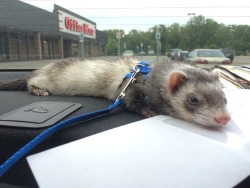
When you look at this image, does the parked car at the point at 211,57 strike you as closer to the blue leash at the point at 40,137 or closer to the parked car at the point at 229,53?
the parked car at the point at 229,53

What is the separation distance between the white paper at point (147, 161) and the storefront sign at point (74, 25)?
1451cm

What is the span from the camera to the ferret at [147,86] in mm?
1311

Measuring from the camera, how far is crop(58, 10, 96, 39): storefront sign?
15.3m

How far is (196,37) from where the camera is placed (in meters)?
5.71

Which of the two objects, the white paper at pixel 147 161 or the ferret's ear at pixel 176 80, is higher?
the ferret's ear at pixel 176 80

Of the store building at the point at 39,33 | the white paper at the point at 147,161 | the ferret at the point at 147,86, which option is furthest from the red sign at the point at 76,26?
the white paper at the point at 147,161

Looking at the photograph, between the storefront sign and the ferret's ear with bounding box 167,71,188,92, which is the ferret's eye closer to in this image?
the ferret's ear with bounding box 167,71,188,92

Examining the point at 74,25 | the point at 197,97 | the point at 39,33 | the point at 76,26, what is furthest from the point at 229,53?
the point at 76,26

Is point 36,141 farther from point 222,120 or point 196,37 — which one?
point 196,37

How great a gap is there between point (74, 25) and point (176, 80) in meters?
16.0

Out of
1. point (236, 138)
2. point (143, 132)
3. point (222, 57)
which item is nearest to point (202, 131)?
point (236, 138)

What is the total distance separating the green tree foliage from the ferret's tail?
269 centimetres

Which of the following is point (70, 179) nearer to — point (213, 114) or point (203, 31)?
point (213, 114)

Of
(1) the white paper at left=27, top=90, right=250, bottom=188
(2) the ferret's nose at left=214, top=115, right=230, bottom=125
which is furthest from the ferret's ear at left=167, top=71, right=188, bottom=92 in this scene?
(1) the white paper at left=27, top=90, right=250, bottom=188
